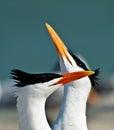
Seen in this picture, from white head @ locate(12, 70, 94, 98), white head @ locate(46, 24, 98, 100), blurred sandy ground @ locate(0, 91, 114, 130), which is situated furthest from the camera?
blurred sandy ground @ locate(0, 91, 114, 130)

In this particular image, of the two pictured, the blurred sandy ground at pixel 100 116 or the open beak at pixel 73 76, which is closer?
the open beak at pixel 73 76

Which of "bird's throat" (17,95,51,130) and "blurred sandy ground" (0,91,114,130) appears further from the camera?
"blurred sandy ground" (0,91,114,130)

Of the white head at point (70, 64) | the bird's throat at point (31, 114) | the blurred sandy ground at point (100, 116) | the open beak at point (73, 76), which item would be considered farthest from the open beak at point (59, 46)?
the blurred sandy ground at point (100, 116)

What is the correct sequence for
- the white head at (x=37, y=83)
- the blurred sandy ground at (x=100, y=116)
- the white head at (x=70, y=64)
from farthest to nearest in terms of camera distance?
the blurred sandy ground at (x=100, y=116), the white head at (x=70, y=64), the white head at (x=37, y=83)

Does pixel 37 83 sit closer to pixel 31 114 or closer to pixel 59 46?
pixel 31 114

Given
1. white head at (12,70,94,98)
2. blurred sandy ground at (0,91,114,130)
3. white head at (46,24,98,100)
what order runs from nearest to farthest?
white head at (12,70,94,98)
white head at (46,24,98,100)
blurred sandy ground at (0,91,114,130)

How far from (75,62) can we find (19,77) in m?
0.28

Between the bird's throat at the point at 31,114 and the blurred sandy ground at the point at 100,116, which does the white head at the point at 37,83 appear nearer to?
the bird's throat at the point at 31,114

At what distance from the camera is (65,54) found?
7.00 ft

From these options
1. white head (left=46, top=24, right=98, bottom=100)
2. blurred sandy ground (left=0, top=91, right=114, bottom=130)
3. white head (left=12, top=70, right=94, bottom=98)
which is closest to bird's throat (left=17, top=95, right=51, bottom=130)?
white head (left=12, top=70, right=94, bottom=98)

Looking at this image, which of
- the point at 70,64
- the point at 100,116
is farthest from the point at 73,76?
the point at 100,116

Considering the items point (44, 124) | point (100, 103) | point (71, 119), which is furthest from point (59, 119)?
point (100, 103)

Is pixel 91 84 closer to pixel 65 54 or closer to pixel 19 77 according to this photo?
pixel 65 54

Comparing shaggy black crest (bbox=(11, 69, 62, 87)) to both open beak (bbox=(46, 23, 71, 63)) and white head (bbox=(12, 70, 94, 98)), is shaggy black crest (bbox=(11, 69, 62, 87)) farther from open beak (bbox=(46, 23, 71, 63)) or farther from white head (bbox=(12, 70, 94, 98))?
open beak (bbox=(46, 23, 71, 63))
